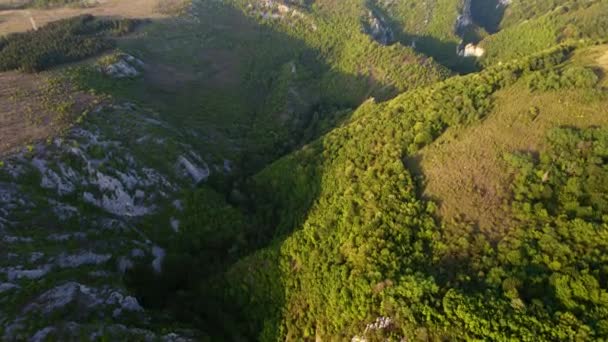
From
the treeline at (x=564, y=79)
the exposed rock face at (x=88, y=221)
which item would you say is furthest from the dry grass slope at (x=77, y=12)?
the treeline at (x=564, y=79)

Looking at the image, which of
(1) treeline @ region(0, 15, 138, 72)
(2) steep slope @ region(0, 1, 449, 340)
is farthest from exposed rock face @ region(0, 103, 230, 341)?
(1) treeline @ region(0, 15, 138, 72)

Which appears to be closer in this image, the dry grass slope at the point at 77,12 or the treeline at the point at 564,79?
the treeline at the point at 564,79

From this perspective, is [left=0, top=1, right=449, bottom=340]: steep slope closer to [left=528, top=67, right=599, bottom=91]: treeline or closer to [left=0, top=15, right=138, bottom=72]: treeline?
[left=0, top=15, right=138, bottom=72]: treeline

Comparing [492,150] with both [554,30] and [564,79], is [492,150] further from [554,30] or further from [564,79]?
[554,30]

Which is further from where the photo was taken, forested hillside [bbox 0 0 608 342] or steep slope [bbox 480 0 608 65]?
steep slope [bbox 480 0 608 65]

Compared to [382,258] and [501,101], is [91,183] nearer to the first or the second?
[382,258]

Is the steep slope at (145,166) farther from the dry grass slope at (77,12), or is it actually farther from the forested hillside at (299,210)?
the dry grass slope at (77,12)
